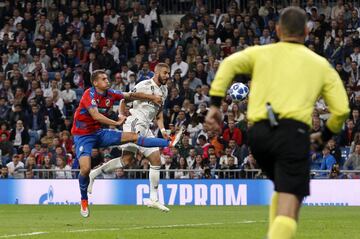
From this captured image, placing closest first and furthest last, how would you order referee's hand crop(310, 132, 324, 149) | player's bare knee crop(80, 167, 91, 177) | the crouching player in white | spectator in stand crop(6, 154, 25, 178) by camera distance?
referee's hand crop(310, 132, 324, 149) < player's bare knee crop(80, 167, 91, 177) < the crouching player in white < spectator in stand crop(6, 154, 25, 178)

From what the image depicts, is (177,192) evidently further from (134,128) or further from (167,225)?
(167,225)

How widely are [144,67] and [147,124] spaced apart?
1158 cm

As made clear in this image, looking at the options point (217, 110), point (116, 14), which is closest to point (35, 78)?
point (116, 14)

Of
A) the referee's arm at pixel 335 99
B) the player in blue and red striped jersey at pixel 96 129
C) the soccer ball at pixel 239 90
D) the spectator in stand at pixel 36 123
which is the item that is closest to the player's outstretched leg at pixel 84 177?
the player in blue and red striped jersey at pixel 96 129

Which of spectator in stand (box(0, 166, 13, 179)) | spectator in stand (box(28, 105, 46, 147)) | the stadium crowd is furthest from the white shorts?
spectator in stand (box(28, 105, 46, 147))

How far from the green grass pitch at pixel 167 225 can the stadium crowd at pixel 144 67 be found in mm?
6772

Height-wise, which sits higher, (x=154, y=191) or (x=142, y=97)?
(x=142, y=97)

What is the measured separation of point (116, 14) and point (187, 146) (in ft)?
29.7

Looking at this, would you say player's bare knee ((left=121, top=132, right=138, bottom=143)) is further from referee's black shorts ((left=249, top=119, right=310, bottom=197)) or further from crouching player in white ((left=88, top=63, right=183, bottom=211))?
referee's black shorts ((left=249, top=119, right=310, bottom=197))

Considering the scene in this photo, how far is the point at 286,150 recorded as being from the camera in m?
8.39

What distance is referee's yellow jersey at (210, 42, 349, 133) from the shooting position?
336 inches

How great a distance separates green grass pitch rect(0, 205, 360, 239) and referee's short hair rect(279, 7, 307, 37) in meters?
5.10

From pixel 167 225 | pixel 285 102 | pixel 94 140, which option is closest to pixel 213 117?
pixel 285 102

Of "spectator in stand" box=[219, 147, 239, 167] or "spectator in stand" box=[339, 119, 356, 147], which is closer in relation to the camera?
"spectator in stand" box=[219, 147, 239, 167]
